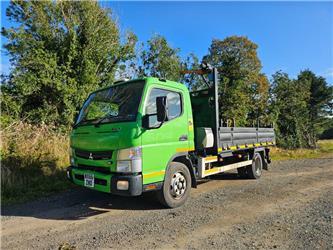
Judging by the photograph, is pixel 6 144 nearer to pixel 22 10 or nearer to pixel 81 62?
pixel 81 62

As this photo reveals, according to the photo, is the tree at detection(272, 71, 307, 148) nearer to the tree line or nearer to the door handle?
the tree line

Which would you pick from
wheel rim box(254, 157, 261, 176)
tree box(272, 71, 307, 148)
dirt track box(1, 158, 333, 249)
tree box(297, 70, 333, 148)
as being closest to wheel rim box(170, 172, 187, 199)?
dirt track box(1, 158, 333, 249)

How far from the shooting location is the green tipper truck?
412 centimetres

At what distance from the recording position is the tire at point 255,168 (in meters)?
7.72

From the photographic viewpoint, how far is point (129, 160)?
13.4 feet

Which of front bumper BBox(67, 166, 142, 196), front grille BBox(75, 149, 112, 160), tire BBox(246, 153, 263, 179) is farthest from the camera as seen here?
tire BBox(246, 153, 263, 179)

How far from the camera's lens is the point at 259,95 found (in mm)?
23891

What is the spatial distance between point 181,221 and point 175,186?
799 millimetres

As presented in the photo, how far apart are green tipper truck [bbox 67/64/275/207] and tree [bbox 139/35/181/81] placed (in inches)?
437

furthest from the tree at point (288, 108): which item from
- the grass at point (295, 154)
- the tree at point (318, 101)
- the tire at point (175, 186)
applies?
the tire at point (175, 186)

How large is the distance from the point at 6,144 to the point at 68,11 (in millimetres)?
7878

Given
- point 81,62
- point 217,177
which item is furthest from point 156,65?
point 217,177

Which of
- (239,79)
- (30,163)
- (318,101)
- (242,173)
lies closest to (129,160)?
(30,163)

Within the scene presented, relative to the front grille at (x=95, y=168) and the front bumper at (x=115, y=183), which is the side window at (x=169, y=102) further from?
the front grille at (x=95, y=168)
